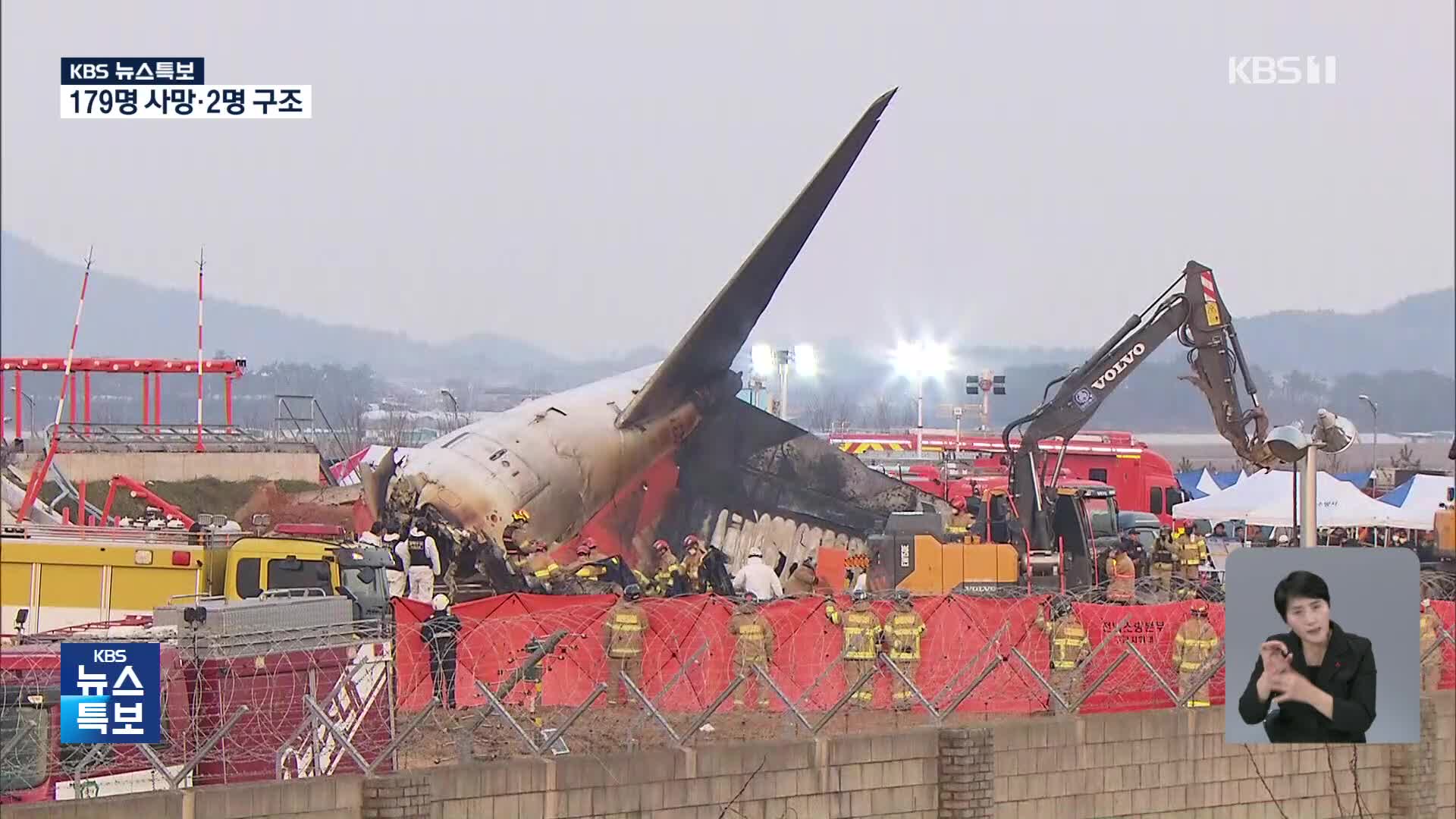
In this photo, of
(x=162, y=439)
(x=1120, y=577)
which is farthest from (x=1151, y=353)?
(x=162, y=439)

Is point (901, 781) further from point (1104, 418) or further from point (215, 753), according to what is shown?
point (1104, 418)

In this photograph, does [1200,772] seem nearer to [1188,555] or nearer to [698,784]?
[698,784]

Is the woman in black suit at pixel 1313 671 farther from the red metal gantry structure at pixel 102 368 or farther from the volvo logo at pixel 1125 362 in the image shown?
→ the red metal gantry structure at pixel 102 368

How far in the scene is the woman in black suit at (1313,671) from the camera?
11195mm

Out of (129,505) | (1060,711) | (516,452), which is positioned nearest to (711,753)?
(1060,711)

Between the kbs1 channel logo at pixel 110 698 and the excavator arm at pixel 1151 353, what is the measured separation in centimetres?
1702

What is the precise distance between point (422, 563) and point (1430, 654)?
1106 centimetres

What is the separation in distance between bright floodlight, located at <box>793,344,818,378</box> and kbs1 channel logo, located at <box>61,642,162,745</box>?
28515 mm

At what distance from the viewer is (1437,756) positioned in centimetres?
1609

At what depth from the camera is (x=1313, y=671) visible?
449 inches

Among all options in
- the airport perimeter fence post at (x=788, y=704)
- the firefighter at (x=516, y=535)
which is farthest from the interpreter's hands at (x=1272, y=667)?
the firefighter at (x=516, y=535)

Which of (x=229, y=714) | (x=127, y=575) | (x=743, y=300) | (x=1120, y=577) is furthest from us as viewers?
(x=743, y=300)

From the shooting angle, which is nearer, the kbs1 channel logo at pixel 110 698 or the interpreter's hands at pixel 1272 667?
the kbs1 channel logo at pixel 110 698

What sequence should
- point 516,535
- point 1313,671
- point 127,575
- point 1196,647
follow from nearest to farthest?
point 1313,671
point 127,575
point 1196,647
point 516,535
